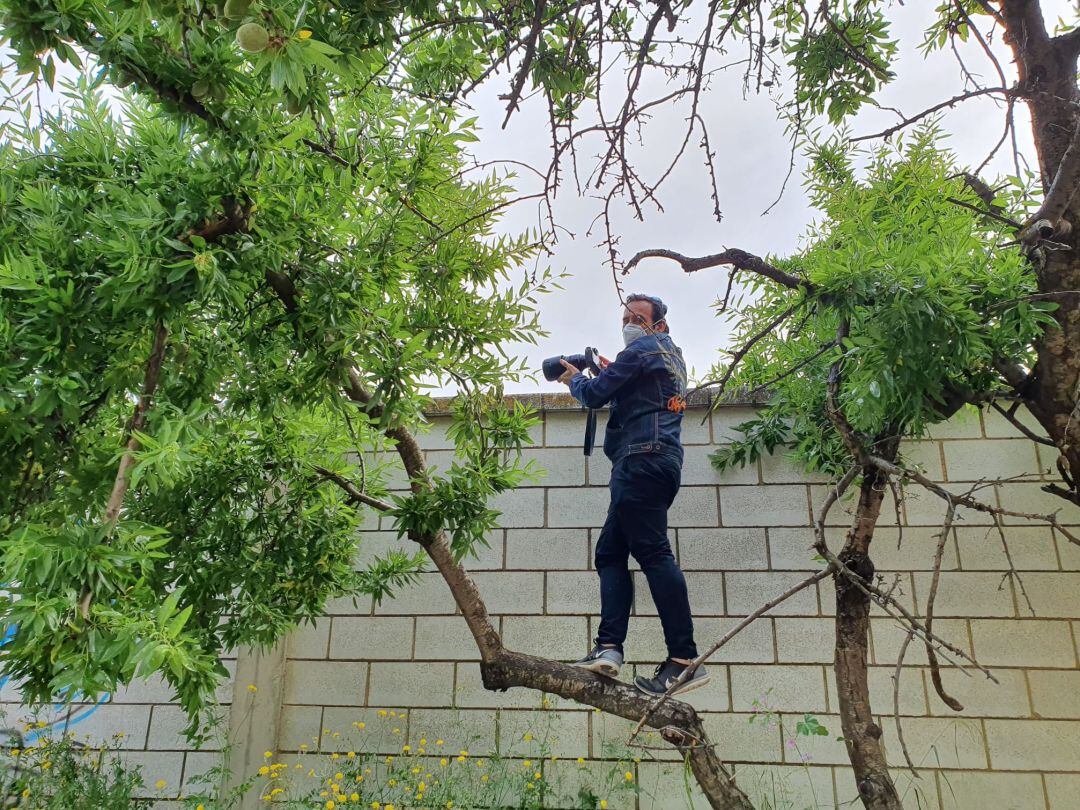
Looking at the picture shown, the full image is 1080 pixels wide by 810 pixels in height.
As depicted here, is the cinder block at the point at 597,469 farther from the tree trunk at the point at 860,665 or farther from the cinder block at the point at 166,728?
the cinder block at the point at 166,728

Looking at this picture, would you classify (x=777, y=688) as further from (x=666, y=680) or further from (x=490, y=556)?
(x=490, y=556)

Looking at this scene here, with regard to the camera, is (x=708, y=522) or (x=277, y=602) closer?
(x=277, y=602)

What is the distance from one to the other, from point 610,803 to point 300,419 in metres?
1.83

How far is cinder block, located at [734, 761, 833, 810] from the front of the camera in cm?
275

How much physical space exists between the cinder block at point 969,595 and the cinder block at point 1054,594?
8 centimetres

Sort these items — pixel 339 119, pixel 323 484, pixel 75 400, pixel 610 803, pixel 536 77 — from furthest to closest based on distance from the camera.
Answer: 1. pixel 610 803
2. pixel 323 484
3. pixel 339 119
4. pixel 536 77
5. pixel 75 400

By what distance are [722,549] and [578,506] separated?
0.62m

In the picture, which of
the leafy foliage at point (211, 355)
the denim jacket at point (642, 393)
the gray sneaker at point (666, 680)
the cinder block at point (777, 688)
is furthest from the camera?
the cinder block at point (777, 688)

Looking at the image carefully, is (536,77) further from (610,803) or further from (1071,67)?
(610,803)

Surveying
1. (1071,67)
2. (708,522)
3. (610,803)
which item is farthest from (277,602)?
(1071,67)

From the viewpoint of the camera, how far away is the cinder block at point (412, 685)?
121 inches

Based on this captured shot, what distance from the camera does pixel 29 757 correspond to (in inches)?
120

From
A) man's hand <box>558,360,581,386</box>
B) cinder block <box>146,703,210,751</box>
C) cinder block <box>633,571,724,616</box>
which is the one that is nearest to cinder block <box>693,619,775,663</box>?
cinder block <box>633,571,724,616</box>

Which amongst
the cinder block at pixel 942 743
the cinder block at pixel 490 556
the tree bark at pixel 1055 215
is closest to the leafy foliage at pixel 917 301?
the tree bark at pixel 1055 215
